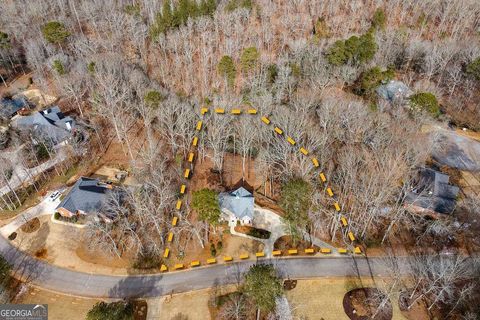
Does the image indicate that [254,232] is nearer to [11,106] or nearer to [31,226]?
[31,226]

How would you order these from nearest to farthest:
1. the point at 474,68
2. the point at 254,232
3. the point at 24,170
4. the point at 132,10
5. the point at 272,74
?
1. the point at 254,232
2. the point at 24,170
3. the point at 474,68
4. the point at 272,74
5. the point at 132,10

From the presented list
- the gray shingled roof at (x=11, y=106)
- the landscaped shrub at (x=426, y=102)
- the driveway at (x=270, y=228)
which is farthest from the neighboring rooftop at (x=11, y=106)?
the landscaped shrub at (x=426, y=102)

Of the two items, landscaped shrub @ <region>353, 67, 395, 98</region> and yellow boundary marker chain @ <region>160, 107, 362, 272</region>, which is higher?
landscaped shrub @ <region>353, 67, 395, 98</region>

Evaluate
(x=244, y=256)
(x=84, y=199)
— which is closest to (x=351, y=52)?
(x=244, y=256)

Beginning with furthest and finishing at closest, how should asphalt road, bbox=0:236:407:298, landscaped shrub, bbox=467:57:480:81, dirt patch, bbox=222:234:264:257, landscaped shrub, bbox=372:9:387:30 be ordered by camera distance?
landscaped shrub, bbox=372:9:387:30 → landscaped shrub, bbox=467:57:480:81 → dirt patch, bbox=222:234:264:257 → asphalt road, bbox=0:236:407:298

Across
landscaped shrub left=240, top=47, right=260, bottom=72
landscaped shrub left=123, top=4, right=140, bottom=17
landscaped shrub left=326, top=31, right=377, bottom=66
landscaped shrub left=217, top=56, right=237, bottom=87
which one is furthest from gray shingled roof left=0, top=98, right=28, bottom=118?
landscaped shrub left=326, top=31, right=377, bottom=66

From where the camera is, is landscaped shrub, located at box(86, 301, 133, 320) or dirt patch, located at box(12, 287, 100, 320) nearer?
landscaped shrub, located at box(86, 301, 133, 320)

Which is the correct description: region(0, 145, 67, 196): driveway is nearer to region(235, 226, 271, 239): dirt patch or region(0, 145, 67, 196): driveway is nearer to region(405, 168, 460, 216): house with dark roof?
region(235, 226, 271, 239): dirt patch
